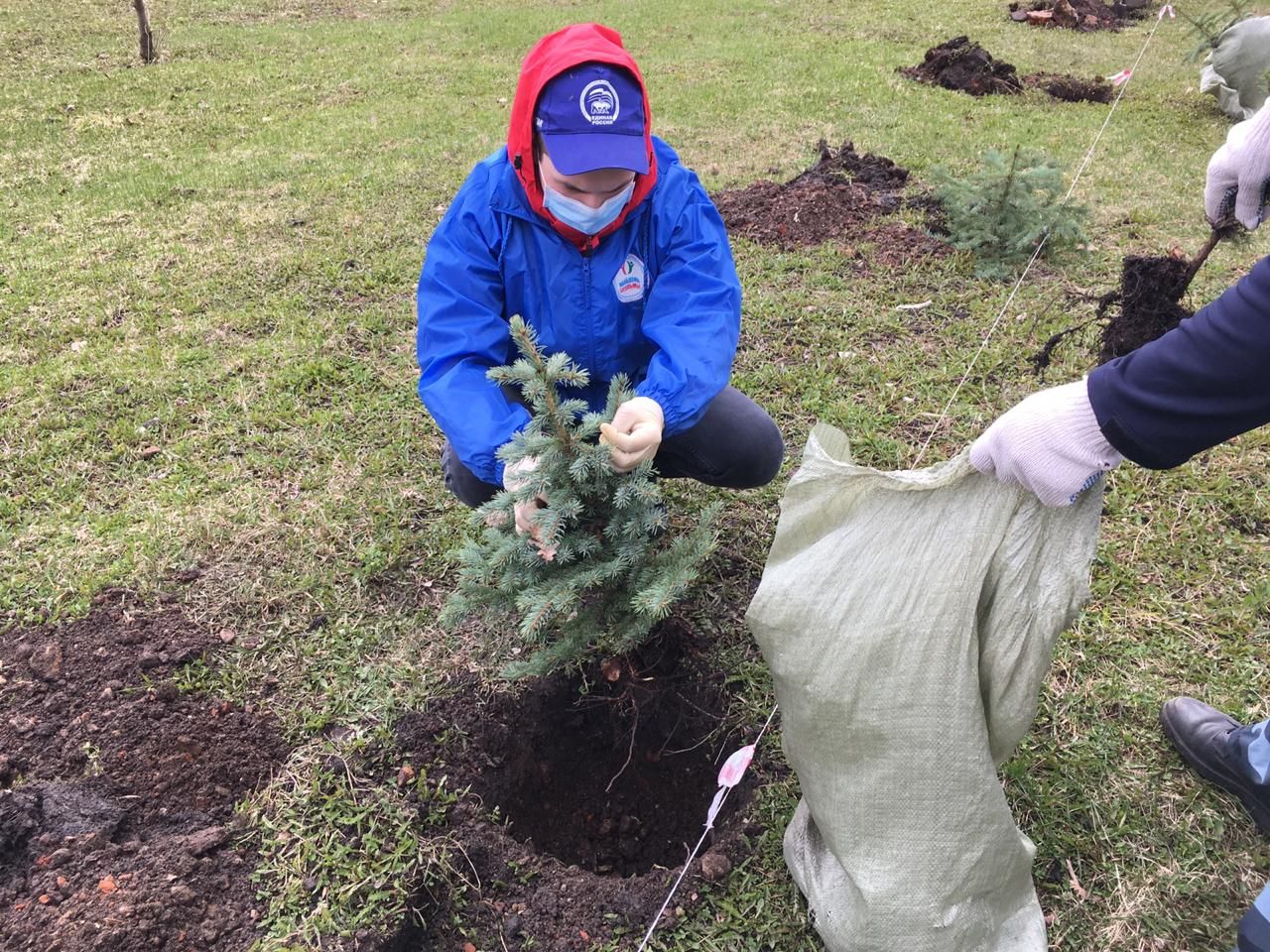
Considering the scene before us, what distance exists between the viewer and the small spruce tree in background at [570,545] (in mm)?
1600

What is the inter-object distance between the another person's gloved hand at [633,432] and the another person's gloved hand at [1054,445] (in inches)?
26.4

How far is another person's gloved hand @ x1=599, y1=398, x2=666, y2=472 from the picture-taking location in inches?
64.6

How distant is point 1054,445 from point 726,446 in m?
1.11

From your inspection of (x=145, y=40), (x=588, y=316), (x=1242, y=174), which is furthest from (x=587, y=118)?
(x=145, y=40)

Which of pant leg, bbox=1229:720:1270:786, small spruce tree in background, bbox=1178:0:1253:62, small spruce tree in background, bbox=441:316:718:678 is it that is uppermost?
small spruce tree in background, bbox=1178:0:1253:62

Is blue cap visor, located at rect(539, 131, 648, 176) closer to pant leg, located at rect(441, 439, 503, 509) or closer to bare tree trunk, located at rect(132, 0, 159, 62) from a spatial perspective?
pant leg, located at rect(441, 439, 503, 509)

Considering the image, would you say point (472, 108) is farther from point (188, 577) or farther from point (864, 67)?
point (188, 577)

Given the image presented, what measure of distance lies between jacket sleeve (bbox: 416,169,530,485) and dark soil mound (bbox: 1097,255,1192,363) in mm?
2301

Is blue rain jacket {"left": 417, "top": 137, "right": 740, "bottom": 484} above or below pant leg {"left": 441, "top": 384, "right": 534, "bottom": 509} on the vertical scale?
above

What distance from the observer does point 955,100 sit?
7.23 metres

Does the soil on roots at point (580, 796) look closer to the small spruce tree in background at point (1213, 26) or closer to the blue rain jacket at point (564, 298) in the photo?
the blue rain jacket at point (564, 298)

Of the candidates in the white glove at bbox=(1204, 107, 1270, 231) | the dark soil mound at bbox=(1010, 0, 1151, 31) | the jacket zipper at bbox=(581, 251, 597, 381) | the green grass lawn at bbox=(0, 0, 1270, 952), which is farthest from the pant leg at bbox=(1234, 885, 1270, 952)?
the dark soil mound at bbox=(1010, 0, 1151, 31)

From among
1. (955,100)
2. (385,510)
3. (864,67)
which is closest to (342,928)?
(385,510)

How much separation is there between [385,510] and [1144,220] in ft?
15.6
